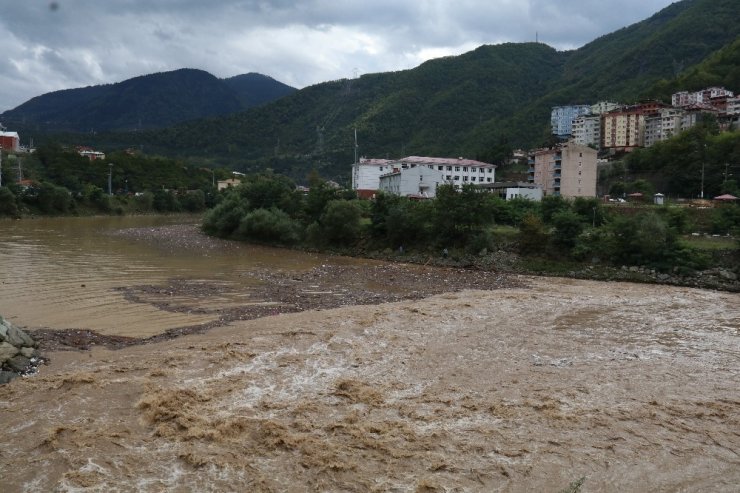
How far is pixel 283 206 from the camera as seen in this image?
52875 millimetres

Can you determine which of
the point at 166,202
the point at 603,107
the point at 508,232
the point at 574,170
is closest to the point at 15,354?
the point at 508,232

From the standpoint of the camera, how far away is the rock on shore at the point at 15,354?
447 inches

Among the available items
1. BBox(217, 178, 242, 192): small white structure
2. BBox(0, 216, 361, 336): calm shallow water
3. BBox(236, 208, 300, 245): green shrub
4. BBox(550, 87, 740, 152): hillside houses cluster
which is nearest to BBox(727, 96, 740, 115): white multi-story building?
BBox(550, 87, 740, 152): hillside houses cluster

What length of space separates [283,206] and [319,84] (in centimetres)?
13042

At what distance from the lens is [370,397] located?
10.5m

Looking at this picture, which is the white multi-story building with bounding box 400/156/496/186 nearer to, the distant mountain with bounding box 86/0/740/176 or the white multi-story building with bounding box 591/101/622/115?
the distant mountain with bounding box 86/0/740/176

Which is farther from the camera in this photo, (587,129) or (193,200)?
(587,129)

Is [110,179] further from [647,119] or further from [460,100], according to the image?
[647,119]

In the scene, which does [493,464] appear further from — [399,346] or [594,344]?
[594,344]

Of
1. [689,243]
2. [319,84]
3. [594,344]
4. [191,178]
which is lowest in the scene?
[594,344]

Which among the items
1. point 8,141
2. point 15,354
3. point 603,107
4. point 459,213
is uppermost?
point 603,107

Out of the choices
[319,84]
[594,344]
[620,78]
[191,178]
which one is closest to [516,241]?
[594,344]

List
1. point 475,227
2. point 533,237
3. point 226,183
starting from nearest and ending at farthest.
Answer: point 533,237 → point 475,227 → point 226,183

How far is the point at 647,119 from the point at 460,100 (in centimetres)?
4706
